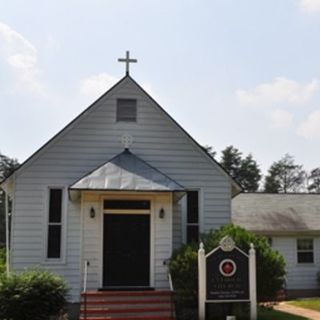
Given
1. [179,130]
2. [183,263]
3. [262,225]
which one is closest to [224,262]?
[183,263]

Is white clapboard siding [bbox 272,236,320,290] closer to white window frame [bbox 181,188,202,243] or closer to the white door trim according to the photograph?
white window frame [bbox 181,188,202,243]

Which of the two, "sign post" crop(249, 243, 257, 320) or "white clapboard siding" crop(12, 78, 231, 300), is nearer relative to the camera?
"sign post" crop(249, 243, 257, 320)

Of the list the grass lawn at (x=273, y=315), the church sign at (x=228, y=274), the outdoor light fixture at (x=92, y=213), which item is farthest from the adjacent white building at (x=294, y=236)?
the church sign at (x=228, y=274)

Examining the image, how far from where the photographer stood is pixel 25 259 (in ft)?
49.3

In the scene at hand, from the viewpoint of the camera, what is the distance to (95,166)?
619 inches

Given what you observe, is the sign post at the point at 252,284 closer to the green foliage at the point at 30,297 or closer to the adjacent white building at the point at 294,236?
the green foliage at the point at 30,297

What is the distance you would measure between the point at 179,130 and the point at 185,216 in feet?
8.81

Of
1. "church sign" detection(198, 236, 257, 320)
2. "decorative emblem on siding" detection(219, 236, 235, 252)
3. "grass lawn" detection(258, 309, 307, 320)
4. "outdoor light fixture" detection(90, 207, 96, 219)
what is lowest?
"grass lawn" detection(258, 309, 307, 320)

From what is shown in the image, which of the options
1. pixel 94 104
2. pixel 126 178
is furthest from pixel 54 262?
pixel 94 104

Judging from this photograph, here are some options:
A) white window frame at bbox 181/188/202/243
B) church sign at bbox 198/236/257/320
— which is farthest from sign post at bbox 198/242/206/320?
white window frame at bbox 181/188/202/243

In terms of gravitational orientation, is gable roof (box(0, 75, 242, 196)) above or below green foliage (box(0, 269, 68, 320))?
above

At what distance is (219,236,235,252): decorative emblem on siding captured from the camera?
12.6 metres

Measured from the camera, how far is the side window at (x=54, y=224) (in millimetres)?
15227

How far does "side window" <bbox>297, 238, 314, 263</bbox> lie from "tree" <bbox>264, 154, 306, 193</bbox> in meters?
54.6
